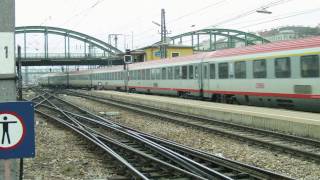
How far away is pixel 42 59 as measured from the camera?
Answer: 92.2m

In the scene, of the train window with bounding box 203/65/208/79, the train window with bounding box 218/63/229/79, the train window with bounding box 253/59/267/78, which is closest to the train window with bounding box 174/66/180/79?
the train window with bounding box 203/65/208/79

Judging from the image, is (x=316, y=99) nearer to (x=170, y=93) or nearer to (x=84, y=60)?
(x=170, y=93)

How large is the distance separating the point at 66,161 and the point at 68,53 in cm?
9678

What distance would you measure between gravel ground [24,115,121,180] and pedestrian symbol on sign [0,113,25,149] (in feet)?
16.7

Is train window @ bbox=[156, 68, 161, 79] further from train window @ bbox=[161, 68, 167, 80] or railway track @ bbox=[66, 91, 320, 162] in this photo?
railway track @ bbox=[66, 91, 320, 162]

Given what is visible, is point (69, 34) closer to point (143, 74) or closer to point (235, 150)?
point (143, 74)

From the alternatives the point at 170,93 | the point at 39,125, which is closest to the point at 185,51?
the point at 170,93

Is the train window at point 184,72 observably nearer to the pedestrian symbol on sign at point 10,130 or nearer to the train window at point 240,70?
the train window at point 240,70

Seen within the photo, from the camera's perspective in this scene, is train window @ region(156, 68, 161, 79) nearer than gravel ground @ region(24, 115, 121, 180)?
No

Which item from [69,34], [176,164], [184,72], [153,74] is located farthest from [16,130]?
[69,34]

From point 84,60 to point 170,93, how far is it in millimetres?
64337

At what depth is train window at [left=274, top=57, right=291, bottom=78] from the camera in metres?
17.7

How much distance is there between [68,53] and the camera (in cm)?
10512

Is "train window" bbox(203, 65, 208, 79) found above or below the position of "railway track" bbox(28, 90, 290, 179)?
above
